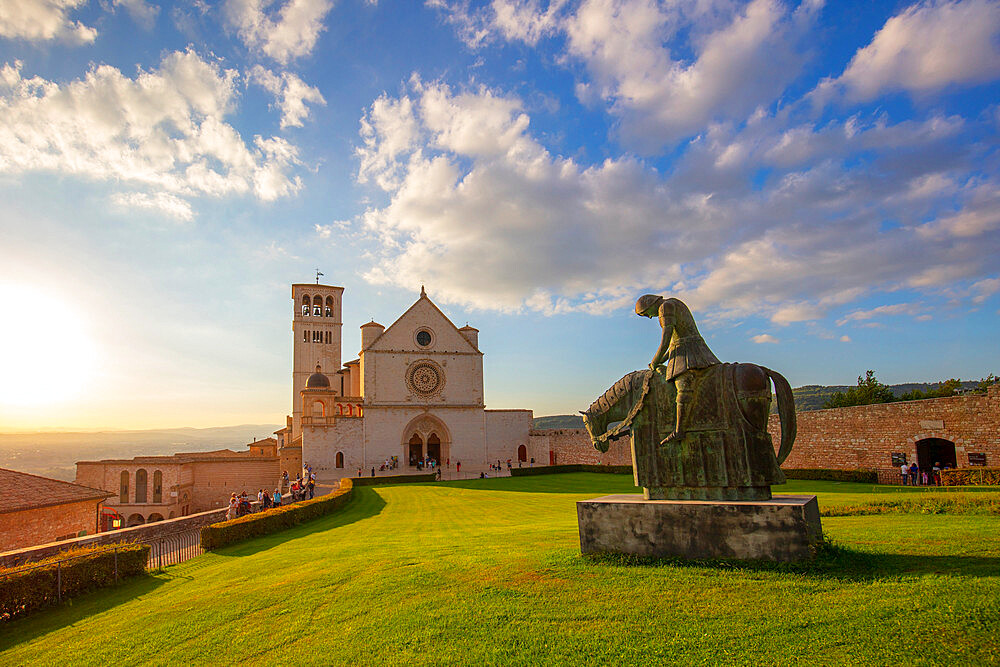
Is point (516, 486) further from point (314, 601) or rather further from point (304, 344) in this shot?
point (304, 344)

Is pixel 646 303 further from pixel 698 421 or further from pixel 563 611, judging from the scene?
pixel 563 611

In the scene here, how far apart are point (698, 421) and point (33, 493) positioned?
23268mm

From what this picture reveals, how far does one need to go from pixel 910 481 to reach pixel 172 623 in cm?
2413

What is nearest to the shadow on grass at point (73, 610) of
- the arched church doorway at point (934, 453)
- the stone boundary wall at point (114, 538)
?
the stone boundary wall at point (114, 538)

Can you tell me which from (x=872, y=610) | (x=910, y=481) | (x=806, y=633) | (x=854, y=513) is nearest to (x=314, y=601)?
(x=806, y=633)

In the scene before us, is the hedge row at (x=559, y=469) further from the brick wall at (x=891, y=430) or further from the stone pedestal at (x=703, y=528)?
the stone pedestal at (x=703, y=528)

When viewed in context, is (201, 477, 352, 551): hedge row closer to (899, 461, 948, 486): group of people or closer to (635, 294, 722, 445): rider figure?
(635, 294, 722, 445): rider figure

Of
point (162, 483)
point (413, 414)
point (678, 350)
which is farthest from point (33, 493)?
point (413, 414)

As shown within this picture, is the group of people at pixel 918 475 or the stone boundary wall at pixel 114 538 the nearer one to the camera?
the stone boundary wall at pixel 114 538

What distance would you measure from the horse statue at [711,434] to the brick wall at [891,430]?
1739 centimetres

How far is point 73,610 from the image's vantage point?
9477mm

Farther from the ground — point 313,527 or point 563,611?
point 563,611

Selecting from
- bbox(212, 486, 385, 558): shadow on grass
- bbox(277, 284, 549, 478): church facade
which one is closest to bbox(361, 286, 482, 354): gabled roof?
bbox(277, 284, 549, 478): church facade

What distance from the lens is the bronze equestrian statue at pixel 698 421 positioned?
6918 mm
